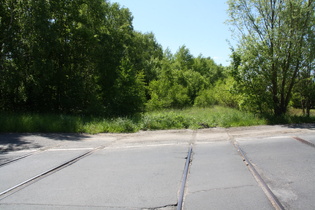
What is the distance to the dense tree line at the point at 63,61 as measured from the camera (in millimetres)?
16938

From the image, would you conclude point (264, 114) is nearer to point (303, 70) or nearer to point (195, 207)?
point (303, 70)

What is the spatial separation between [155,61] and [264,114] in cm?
3559

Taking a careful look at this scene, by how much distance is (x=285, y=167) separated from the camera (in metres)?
5.63

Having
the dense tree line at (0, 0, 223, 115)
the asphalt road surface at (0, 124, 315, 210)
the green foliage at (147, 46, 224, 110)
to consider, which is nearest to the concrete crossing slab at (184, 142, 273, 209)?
the asphalt road surface at (0, 124, 315, 210)

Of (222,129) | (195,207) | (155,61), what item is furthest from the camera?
(155,61)

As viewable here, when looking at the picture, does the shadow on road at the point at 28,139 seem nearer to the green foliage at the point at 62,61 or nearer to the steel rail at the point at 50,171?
the steel rail at the point at 50,171

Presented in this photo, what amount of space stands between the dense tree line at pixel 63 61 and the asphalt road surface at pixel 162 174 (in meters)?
9.66

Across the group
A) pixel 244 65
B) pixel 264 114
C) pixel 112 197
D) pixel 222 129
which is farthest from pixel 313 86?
pixel 112 197

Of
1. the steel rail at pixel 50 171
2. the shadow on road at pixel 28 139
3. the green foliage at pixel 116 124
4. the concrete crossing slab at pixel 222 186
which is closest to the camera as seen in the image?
the concrete crossing slab at pixel 222 186

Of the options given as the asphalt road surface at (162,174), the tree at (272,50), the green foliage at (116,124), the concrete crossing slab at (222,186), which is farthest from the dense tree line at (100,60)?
the concrete crossing slab at (222,186)

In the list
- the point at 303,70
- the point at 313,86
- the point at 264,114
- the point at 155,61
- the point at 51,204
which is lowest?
the point at 51,204

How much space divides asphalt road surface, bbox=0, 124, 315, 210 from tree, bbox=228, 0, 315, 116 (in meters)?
6.17

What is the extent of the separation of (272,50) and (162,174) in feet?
38.0

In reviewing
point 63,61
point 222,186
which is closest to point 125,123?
point 222,186
